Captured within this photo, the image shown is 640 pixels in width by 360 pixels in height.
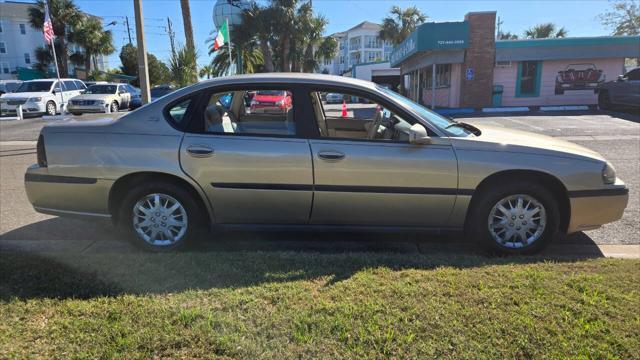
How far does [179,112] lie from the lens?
4.27m

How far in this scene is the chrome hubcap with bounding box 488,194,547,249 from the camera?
4.12m

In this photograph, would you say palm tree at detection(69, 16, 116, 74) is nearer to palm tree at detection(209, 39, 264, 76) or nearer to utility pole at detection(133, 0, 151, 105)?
palm tree at detection(209, 39, 264, 76)

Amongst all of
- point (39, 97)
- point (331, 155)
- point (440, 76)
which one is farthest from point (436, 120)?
point (440, 76)

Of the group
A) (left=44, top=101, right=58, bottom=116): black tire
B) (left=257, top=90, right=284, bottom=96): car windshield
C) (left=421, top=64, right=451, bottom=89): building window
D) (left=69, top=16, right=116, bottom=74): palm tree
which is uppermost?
(left=69, top=16, right=116, bottom=74): palm tree

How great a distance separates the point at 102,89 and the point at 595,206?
2244cm

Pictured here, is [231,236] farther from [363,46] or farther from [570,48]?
[363,46]

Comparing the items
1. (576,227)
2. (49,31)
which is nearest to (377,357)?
(576,227)

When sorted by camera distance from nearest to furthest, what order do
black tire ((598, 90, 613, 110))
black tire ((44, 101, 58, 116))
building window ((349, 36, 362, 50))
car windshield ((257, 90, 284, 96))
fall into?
car windshield ((257, 90, 284, 96)) → black tire ((598, 90, 613, 110)) → black tire ((44, 101, 58, 116)) → building window ((349, 36, 362, 50))

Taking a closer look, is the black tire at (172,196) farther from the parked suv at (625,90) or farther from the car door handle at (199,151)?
the parked suv at (625,90)

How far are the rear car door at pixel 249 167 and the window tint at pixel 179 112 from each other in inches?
0.8

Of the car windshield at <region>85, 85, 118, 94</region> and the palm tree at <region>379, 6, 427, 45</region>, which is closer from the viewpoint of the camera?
the car windshield at <region>85, 85, 118, 94</region>

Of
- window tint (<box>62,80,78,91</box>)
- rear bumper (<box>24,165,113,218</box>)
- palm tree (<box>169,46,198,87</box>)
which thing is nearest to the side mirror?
rear bumper (<box>24,165,113,218</box>)

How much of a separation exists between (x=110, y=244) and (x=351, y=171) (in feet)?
8.31

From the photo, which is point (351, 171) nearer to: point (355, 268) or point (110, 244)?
point (355, 268)
